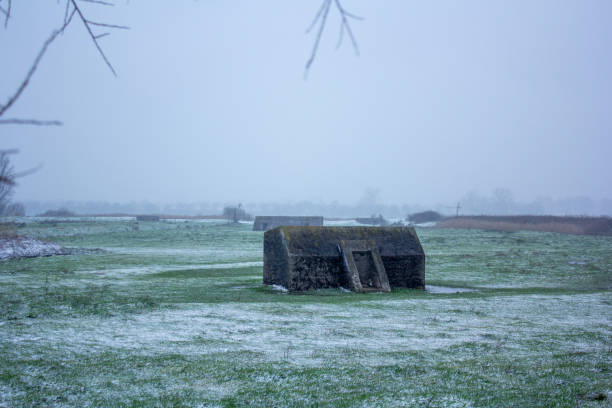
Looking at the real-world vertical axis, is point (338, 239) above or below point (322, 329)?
above

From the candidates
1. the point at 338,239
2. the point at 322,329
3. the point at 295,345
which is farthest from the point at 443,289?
the point at 295,345

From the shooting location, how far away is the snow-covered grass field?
7.82 m

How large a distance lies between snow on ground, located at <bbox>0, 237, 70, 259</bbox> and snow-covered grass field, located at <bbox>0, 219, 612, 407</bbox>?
15105 millimetres

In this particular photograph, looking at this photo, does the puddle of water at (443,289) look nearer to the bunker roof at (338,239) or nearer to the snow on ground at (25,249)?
the bunker roof at (338,239)

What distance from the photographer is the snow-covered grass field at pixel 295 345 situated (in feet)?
25.7

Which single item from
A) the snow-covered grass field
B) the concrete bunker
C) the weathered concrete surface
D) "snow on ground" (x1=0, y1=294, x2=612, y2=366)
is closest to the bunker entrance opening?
the concrete bunker

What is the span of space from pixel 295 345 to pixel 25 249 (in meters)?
34.1

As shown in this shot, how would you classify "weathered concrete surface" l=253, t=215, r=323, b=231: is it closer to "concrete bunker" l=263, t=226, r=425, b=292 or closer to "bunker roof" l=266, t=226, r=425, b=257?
"bunker roof" l=266, t=226, r=425, b=257

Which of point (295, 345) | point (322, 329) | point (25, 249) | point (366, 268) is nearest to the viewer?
point (295, 345)

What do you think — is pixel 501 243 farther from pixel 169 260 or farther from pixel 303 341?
pixel 303 341

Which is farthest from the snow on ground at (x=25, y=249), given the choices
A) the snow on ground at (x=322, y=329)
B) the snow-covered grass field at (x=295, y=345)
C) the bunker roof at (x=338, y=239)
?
the snow on ground at (x=322, y=329)

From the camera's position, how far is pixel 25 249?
38469 millimetres

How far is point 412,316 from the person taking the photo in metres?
15.2

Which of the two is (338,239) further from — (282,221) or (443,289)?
(282,221)
